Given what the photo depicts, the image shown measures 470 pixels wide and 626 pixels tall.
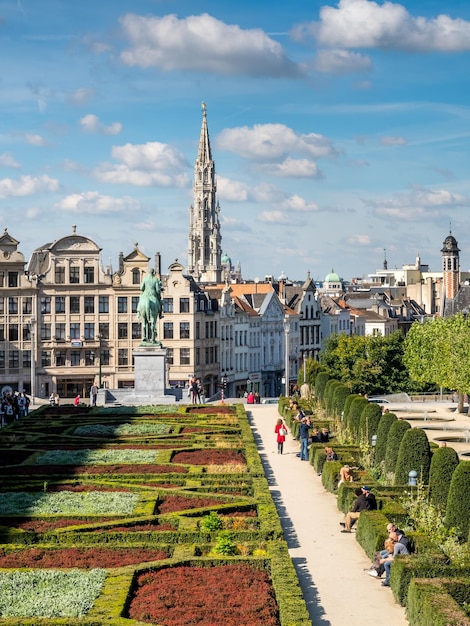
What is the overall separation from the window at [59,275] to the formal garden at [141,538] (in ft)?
167

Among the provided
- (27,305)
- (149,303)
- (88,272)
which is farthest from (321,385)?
(27,305)

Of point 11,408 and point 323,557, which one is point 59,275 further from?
point 323,557

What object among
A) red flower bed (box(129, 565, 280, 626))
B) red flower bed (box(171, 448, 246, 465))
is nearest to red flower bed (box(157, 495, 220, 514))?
red flower bed (box(129, 565, 280, 626))

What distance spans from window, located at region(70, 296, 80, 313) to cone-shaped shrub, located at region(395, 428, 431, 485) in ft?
215

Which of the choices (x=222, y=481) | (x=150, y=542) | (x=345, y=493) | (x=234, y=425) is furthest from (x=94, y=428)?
(x=150, y=542)

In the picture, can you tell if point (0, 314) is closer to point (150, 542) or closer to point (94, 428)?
point (94, 428)

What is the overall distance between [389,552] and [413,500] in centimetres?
659

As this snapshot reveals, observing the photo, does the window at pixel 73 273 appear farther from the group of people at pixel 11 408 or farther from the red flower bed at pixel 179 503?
the red flower bed at pixel 179 503

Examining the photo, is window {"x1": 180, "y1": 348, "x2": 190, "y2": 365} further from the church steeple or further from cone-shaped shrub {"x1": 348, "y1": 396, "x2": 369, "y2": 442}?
the church steeple

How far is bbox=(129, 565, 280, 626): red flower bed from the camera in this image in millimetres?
21469

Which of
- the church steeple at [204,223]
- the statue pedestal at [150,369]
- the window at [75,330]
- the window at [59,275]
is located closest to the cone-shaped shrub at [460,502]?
the statue pedestal at [150,369]

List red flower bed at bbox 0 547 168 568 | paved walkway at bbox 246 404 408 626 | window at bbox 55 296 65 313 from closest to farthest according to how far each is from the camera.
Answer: paved walkway at bbox 246 404 408 626, red flower bed at bbox 0 547 168 568, window at bbox 55 296 65 313

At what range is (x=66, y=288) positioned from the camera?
325 feet

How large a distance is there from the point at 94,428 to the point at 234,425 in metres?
6.71
